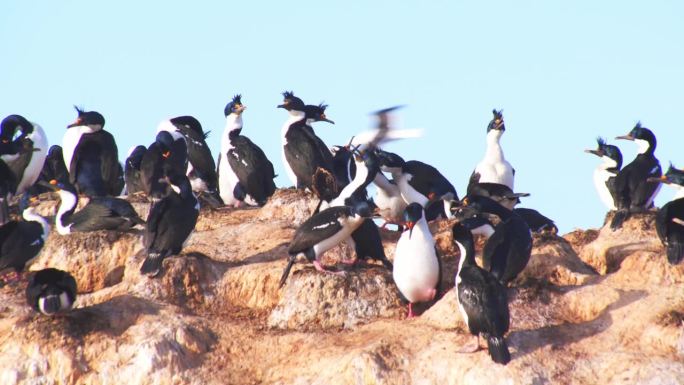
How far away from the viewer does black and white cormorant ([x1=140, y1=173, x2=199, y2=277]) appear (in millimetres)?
17516

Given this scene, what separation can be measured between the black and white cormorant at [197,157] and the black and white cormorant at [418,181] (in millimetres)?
3660

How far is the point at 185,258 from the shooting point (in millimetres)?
17938

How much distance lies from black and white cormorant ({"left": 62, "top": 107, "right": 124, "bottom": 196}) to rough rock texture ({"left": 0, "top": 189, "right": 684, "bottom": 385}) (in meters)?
3.23

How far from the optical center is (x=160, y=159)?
867 inches

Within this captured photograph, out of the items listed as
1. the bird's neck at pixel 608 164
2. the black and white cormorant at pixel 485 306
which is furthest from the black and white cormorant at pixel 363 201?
the bird's neck at pixel 608 164

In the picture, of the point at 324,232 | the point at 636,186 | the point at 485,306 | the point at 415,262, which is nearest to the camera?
the point at 485,306

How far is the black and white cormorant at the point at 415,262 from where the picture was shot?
55.0ft

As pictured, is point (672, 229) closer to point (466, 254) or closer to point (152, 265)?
point (466, 254)

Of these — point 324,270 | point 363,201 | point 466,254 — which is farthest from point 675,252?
point 324,270

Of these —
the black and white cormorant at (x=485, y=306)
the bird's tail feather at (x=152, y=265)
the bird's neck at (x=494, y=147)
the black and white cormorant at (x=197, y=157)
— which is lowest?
the black and white cormorant at (x=485, y=306)

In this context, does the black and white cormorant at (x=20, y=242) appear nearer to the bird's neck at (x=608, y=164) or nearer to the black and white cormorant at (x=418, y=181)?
the black and white cormorant at (x=418, y=181)

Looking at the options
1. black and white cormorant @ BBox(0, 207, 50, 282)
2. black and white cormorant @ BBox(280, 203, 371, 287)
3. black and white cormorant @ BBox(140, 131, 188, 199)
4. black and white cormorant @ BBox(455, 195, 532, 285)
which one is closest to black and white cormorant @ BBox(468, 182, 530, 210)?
black and white cormorant @ BBox(455, 195, 532, 285)

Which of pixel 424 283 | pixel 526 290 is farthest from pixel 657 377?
pixel 424 283

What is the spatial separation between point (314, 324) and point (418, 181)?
5608 millimetres
